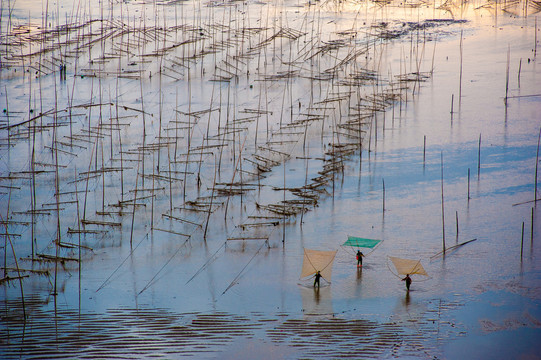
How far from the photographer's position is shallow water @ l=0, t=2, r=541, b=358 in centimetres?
895

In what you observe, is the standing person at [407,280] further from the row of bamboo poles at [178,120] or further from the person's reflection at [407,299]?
the row of bamboo poles at [178,120]

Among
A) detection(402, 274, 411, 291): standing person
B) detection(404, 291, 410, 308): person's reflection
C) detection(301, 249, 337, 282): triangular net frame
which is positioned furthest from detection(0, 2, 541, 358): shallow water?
detection(301, 249, 337, 282): triangular net frame

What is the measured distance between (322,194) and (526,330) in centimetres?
579

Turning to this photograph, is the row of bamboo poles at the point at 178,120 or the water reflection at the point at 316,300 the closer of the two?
the water reflection at the point at 316,300

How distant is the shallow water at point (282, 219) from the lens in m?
8.95

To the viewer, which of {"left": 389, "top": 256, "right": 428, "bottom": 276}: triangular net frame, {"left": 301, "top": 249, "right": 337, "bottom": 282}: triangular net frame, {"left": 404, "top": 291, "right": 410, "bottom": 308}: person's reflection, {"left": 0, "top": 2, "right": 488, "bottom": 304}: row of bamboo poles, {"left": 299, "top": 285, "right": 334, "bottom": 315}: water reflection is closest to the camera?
{"left": 299, "top": 285, "right": 334, "bottom": 315}: water reflection

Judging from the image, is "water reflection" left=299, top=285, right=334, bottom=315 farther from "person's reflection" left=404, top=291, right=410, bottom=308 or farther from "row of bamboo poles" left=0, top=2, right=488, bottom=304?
"row of bamboo poles" left=0, top=2, right=488, bottom=304

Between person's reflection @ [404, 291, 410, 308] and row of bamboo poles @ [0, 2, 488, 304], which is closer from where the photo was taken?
person's reflection @ [404, 291, 410, 308]

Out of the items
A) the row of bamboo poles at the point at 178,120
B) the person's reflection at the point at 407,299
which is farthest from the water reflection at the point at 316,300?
the row of bamboo poles at the point at 178,120

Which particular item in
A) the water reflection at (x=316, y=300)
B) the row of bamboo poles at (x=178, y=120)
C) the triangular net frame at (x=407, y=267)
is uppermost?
the row of bamboo poles at (x=178, y=120)

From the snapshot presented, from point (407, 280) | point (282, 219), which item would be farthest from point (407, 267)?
point (282, 219)

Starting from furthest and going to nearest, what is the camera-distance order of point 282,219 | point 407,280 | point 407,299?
point 282,219, point 407,280, point 407,299

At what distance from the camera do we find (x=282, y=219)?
41.8ft

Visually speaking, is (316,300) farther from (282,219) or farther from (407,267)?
→ (282,219)
